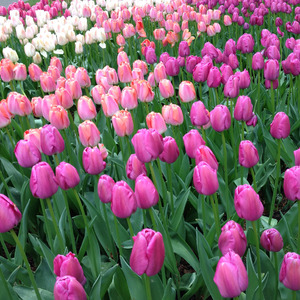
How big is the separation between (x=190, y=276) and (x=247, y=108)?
0.88m

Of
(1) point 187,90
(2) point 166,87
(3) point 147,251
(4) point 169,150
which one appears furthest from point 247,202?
(2) point 166,87

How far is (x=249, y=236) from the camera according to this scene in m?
1.95

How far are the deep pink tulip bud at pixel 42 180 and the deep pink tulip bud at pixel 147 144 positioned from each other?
343 millimetres

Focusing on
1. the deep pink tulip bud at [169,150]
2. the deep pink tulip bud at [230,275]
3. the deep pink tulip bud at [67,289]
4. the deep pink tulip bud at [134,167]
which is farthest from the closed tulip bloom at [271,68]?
the deep pink tulip bud at [67,289]

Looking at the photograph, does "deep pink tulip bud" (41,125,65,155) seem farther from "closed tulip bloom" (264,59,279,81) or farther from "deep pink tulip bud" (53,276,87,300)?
"closed tulip bloom" (264,59,279,81)

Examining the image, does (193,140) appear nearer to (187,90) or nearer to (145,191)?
(145,191)

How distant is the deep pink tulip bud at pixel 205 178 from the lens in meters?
1.54

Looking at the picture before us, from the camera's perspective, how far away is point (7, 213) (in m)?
1.43

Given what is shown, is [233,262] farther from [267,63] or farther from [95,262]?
[267,63]

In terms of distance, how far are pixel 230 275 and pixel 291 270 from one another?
0.18m

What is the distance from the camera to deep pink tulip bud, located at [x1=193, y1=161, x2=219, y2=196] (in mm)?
1542

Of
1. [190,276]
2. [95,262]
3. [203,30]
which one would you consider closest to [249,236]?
[190,276]

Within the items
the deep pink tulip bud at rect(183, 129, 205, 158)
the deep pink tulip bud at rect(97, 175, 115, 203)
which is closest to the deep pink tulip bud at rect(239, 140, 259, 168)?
the deep pink tulip bud at rect(183, 129, 205, 158)

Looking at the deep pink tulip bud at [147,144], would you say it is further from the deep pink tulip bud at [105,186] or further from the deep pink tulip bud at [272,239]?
the deep pink tulip bud at [272,239]
